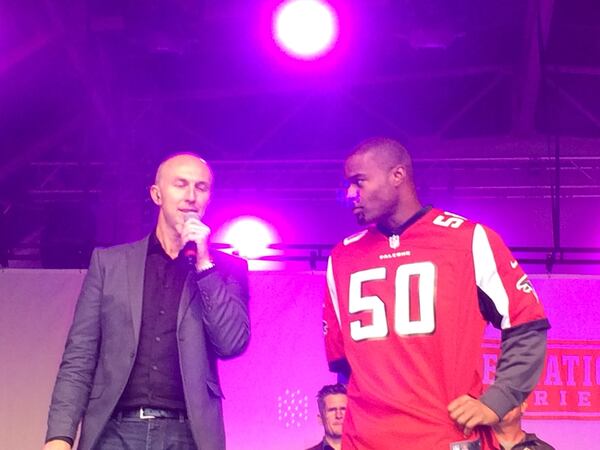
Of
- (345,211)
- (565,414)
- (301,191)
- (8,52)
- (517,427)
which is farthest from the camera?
(345,211)

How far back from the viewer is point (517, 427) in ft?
15.7

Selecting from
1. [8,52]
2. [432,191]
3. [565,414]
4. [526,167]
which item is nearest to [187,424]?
[565,414]

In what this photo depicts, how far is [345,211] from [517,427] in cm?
631

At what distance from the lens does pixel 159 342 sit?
288 cm

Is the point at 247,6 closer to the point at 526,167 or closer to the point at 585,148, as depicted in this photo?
the point at 526,167

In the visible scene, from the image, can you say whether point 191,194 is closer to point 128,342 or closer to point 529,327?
point 128,342

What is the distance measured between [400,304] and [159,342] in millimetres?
768

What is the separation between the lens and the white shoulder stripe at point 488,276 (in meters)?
2.72

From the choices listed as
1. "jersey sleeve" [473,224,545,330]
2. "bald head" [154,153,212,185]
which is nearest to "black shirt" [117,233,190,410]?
"bald head" [154,153,212,185]

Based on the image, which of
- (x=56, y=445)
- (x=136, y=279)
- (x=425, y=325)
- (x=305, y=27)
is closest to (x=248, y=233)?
(x=305, y=27)

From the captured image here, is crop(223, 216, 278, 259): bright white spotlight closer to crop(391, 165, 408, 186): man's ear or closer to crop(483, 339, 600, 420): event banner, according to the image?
crop(483, 339, 600, 420): event banner

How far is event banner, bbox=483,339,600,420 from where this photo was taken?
22.0ft

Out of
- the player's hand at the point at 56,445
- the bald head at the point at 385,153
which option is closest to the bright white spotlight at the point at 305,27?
the bald head at the point at 385,153

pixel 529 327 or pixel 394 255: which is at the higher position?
pixel 394 255
